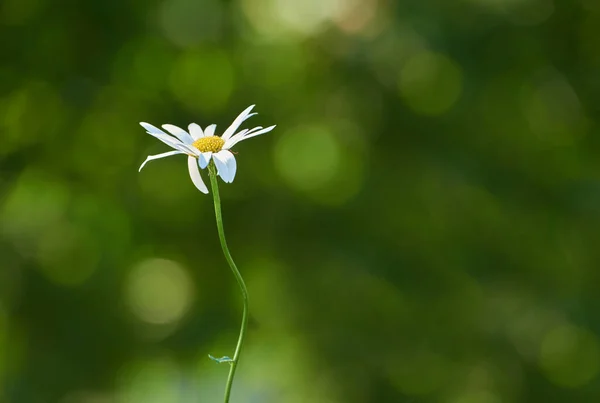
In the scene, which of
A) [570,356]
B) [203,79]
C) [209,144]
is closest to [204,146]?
[209,144]

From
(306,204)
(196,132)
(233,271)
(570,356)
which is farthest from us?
(570,356)

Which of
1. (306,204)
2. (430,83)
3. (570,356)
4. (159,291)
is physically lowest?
(570,356)

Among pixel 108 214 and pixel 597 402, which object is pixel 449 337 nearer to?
pixel 597 402

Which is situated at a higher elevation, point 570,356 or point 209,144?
point 209,144

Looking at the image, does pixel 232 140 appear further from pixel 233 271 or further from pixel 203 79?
pixel 203 79

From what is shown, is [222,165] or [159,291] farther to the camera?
[159,291]

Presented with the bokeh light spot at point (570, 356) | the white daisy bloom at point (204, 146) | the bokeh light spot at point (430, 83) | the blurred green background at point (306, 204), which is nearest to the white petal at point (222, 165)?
the white daisy bloom at point (204, 146)

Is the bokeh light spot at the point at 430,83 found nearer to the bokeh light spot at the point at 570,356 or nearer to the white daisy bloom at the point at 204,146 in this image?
the bokeh light spot at the point at 570,356
